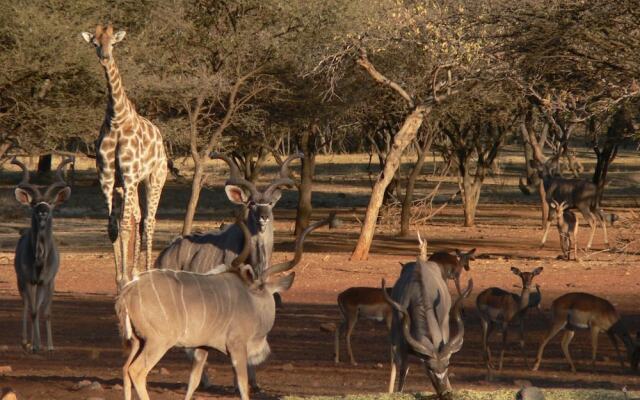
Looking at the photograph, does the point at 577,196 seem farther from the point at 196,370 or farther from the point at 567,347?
the point at 196,370

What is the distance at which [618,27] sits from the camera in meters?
13.6

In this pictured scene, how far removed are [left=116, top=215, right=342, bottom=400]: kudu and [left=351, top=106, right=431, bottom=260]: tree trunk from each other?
13.3 m

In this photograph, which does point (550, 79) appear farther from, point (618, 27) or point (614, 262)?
point (614, 262)

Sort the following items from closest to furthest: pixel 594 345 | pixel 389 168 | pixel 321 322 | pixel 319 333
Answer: pixel 594 345, pixel 319 333, pixel 321 322, pixel 389 168

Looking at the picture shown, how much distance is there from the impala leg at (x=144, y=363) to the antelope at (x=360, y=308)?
3.70 m

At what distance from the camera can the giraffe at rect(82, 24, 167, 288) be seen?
48.1 ft

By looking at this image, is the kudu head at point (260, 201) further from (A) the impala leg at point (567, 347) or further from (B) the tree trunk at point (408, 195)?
(B) the tree trunk at point (408, 195)

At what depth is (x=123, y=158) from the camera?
1484 cm

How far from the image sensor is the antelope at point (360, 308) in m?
12.2

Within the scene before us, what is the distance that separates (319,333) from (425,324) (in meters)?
5.17

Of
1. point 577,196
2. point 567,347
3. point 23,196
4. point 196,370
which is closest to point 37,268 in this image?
point 23,196

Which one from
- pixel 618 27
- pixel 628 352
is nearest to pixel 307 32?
pixel 618 27

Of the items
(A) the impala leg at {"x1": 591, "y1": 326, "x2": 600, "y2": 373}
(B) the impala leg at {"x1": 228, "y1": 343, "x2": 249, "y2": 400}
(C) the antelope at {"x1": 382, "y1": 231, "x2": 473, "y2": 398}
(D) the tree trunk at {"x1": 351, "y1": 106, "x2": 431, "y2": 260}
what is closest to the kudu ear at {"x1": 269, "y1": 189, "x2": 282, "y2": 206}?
(C) the antelope at {"x1": 382, "y1": 231, "x2": 473, "y2": 398}

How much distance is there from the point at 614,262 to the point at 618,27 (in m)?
8.28
